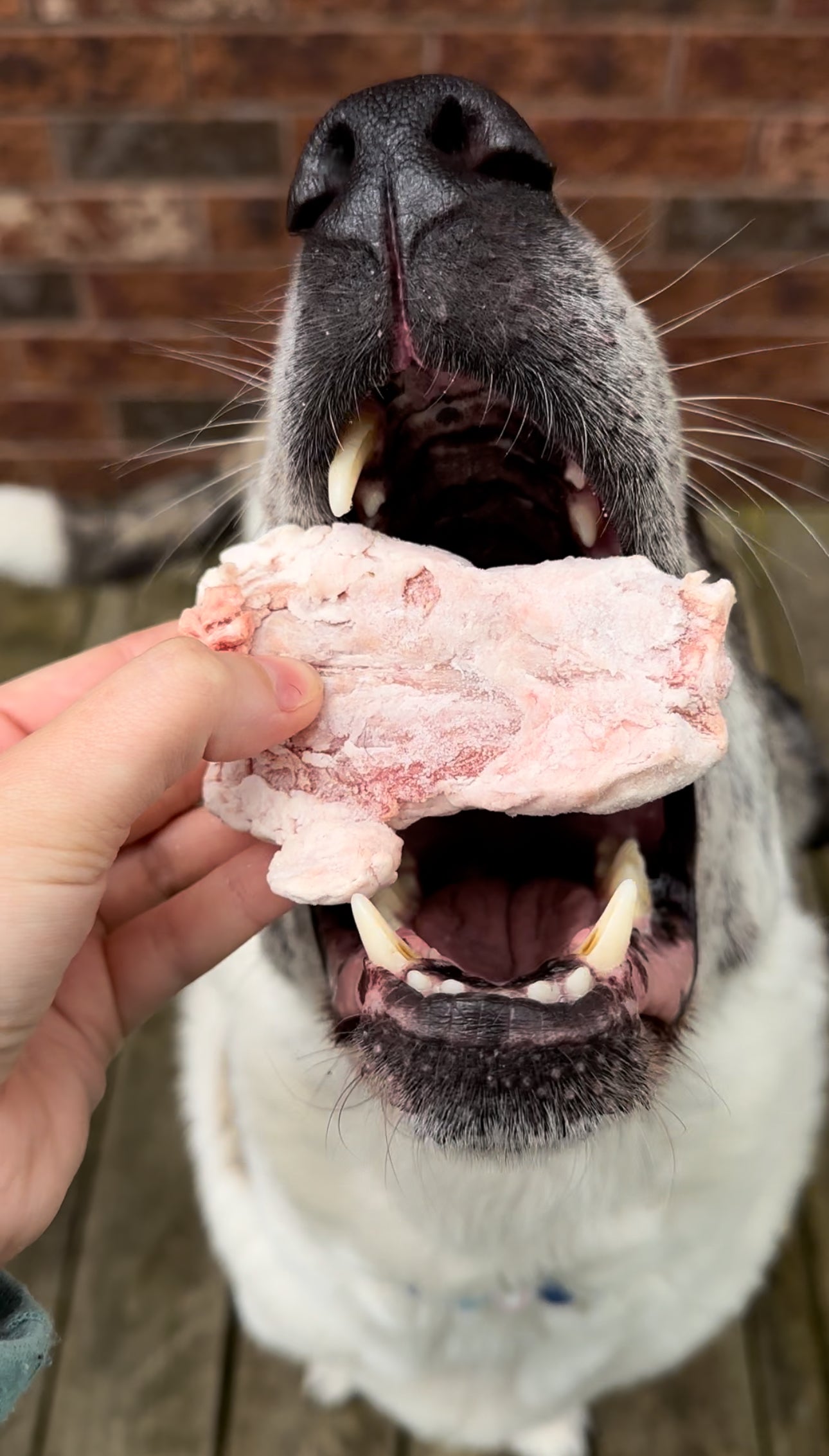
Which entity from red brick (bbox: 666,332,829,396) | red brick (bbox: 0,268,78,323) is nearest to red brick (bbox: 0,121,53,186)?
red brick (bbox: 0,268,78,323)

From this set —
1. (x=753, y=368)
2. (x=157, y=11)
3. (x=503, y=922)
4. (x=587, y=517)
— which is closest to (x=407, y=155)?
(x=587, y=517)

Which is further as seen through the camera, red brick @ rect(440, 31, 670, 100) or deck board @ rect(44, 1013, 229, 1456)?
red brick @ rect(440, 31, 670, 100)

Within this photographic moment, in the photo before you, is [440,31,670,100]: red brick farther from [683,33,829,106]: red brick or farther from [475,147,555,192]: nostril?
[475,147,555,192]: nostril

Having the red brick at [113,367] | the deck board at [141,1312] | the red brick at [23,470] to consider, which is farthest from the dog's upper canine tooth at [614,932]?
the red brick at [23,470]

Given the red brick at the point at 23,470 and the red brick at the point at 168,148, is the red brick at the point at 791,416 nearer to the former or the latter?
the red brick at the point at 168,148

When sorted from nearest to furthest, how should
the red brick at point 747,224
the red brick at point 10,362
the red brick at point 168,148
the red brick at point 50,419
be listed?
the red brick at point 168,148
the red brick at point 747,224
the red brick at point 10,362
the red brick at point 50,419

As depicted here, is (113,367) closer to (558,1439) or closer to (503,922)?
(503,922)

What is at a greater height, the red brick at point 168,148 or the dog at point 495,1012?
the red brick at point 168,148
